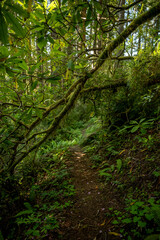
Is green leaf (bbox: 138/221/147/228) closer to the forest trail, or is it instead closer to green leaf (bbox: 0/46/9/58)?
the forest trail

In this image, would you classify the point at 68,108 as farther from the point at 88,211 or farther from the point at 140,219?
the point at 140,219

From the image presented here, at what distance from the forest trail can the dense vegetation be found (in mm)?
162

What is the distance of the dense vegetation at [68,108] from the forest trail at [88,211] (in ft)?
0.53

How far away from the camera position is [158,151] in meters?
3.04

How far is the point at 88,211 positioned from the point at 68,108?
2.36 meters

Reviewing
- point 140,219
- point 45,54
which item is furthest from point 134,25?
point 140,219

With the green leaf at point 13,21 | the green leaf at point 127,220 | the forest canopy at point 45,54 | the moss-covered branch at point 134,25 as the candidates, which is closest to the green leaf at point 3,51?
the forest canopy at point 45,54

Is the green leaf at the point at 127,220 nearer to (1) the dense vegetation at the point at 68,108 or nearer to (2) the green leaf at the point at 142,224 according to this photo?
(1) the dense vegetation at the point at 68,108

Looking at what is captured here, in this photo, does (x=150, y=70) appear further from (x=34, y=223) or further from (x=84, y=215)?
(x=34, y=223)

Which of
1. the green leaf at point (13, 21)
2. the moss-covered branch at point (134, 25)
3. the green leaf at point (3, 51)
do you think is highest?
the moss-covered branch at point (134, 25)

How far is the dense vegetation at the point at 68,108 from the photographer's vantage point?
5.73 ft

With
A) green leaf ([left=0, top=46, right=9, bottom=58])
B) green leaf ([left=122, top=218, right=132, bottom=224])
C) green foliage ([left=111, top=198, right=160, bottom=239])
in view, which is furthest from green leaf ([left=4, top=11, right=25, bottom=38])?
green leaf ([left=122, top=218, right=132, bottom=224])

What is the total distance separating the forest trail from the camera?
2.29m

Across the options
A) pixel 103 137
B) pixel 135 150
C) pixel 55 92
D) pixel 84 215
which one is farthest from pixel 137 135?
pixel 55 92
